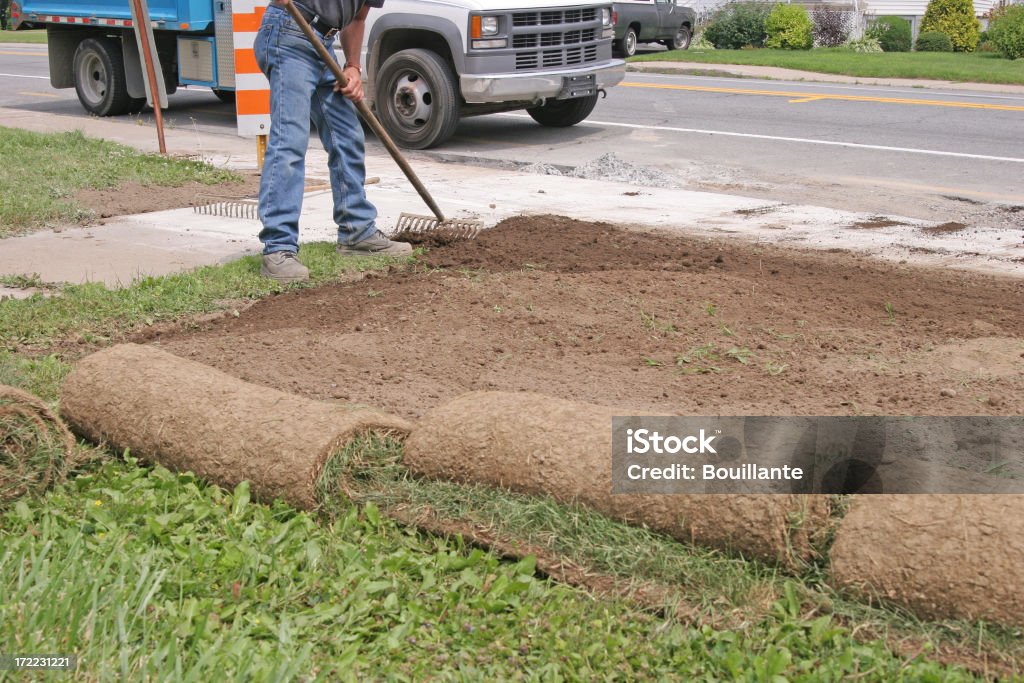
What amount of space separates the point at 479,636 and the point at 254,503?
110cm

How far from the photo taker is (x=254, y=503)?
368 cm

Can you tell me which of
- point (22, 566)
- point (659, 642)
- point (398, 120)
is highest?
point (398, 120)

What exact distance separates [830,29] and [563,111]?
63.5 feet

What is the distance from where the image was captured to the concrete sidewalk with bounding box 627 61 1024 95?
62.6 feet

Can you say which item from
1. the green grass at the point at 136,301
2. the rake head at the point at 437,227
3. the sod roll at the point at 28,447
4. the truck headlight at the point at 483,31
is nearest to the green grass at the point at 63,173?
the green grass at the point at 136,301

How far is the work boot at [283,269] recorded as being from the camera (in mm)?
6375

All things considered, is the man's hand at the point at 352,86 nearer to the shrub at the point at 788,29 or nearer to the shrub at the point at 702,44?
the shrub at the point at 702,44

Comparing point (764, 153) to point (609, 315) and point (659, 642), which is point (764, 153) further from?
point (659, 642)

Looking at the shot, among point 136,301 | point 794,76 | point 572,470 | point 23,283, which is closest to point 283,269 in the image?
point 136,301

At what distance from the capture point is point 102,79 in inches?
602

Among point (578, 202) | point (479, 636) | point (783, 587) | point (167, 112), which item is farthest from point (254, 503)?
point (167, 112)

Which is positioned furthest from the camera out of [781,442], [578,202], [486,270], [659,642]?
[578,202]

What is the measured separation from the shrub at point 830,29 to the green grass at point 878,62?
3.34 m

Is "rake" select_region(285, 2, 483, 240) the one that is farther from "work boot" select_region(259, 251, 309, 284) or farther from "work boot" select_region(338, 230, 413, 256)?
"work boot" select_region(259, 251, 309, 284)
